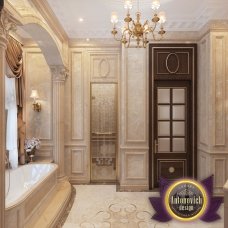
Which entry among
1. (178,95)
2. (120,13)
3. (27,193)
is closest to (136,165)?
(178,95)

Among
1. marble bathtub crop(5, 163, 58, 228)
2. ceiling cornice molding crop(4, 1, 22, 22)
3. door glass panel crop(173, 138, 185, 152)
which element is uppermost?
ceiling cornice molding crop(4, 1, 22, 22)

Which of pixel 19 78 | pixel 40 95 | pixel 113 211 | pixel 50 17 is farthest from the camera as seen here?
pixel 40 95

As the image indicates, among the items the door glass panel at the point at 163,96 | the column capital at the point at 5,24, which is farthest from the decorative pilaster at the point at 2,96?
the door glass panel at the point at 163,96

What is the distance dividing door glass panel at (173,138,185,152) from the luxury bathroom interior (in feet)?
0.07

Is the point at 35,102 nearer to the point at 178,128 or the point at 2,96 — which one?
the point at 2,96

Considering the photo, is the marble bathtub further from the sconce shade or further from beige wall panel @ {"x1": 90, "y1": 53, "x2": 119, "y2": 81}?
beige wall panel @ {"x1": 90, "y1": 53, "x2": 119, "y2": 81}

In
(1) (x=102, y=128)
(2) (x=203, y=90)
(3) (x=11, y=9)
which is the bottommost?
(1) (x=102, y=128)

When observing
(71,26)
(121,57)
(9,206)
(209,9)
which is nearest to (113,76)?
(121,57)

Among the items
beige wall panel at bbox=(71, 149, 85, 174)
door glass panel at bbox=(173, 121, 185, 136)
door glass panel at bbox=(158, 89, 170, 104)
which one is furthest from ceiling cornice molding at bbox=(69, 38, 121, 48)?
beige wall panel at bbox=(71, 149, 85, 174)

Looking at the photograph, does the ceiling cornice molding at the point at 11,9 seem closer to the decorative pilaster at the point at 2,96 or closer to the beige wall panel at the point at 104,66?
the decorative pilaster at the point at 2,96

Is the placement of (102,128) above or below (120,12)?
below

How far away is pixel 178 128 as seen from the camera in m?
4.98

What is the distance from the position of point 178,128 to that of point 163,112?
1.59 ft

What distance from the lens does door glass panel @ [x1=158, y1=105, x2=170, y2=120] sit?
4.97 metres
